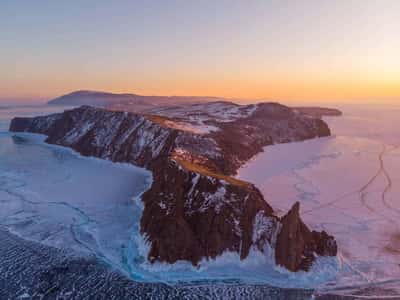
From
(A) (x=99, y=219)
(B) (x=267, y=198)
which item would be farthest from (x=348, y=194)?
(A) (x=99, y=219)

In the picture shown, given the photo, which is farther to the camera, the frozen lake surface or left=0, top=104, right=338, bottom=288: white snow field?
the frozen lake surface

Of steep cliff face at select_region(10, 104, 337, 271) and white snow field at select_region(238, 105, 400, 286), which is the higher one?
steep cliff face at select_region(10, 104, 337, 271)

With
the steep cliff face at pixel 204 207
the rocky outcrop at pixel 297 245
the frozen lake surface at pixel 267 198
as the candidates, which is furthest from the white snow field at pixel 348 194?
the steep cliff face at pixel 204 207

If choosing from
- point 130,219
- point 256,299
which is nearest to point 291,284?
point 256,299

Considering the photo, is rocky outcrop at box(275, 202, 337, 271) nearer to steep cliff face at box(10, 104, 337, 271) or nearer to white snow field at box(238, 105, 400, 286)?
steep cliff face at box(10, 104, 337, 271)

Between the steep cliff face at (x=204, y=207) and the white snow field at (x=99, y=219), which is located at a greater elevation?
the steep cliff face at (x=204, y=207)

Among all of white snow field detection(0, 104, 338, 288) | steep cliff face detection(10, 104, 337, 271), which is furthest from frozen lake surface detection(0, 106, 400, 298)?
steep cliff face detection(10, 104, 337, 271)

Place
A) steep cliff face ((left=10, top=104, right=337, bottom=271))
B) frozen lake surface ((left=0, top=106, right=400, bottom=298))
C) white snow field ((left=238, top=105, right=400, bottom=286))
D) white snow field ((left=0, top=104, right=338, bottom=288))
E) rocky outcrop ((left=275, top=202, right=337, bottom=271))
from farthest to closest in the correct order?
white snow field ((left=238, top=105, right=400, bottom=286)) → steep cliff face ((left=10, top=104, right=337, bottom=271)) → rocky outcrop ((left=275, top=202, right=337, bottom=271)) → frozen lake surface ((left=0, top=106, right=400, bottom=298)) → white snow field ((left=0, top=104, right=338, bottom=288))

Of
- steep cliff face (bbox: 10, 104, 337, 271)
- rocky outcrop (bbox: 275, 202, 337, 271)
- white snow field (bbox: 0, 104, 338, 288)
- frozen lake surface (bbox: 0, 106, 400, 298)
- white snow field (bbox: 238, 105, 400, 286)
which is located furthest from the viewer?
white snow field (bbox: 238, 105, 400, 286)

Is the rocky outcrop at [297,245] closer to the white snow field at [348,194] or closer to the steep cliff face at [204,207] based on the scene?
the steep cliff face at [204,207]
